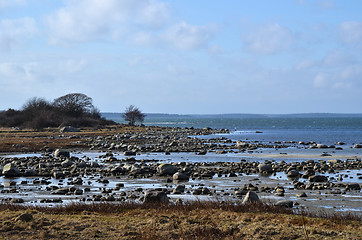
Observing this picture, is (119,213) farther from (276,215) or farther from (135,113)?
(135,113)

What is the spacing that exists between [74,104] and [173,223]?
99948 mm

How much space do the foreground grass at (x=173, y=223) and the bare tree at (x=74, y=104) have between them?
94795mm

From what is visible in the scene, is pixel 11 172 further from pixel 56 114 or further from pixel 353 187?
pixel 56 114

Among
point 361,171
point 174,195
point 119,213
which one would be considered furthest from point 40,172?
point 361,171

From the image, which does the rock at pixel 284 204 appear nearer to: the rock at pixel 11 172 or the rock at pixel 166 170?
the rock at pixel 166 170

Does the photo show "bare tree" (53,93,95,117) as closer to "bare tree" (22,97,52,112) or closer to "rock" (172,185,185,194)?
"bare tree" (22,97,52,112)

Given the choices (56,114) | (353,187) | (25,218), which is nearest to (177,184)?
(353,187)

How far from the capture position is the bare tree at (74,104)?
351 ft

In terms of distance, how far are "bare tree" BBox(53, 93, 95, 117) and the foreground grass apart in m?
94.8

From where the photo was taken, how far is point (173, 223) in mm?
12289

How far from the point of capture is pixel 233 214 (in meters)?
13.4

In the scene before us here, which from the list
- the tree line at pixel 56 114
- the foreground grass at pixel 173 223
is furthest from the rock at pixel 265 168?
the tree line at pixel 56 114

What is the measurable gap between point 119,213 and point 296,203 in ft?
21.8

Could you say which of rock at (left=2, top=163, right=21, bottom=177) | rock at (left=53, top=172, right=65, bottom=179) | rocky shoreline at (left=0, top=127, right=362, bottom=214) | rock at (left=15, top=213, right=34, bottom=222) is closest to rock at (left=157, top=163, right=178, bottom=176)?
rocky shoreline at (left=0, top=127, right=362, bottom=214)
